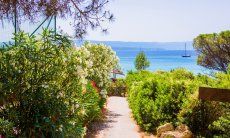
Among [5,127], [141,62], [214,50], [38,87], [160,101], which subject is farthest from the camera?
[141,62]

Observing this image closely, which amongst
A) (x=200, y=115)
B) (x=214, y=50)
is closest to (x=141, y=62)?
(x=214, y=50)

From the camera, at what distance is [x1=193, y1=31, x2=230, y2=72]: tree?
3450 centimetres

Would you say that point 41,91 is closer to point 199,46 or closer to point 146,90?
point 146,90

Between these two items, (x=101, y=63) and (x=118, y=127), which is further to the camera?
(x=101, y=63)

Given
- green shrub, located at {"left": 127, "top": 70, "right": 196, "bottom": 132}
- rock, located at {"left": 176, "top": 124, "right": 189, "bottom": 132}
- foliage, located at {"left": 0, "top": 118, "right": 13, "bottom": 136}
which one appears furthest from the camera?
green shrub, located at {"left": 127, "top": 70, "right": 196, "bottom": 132}

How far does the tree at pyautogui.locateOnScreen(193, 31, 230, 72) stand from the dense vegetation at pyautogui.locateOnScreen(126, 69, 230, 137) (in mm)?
19213

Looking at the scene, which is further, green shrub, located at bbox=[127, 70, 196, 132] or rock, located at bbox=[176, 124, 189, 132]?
green shrub, located at bbox=[127, 70, 196, 132]

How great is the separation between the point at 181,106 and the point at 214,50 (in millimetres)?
25524

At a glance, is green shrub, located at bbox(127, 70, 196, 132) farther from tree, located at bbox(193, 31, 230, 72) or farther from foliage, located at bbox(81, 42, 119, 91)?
tree, located at bbox(193, 31, 230, 72)

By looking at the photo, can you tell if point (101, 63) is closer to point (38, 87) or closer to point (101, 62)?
point (101, 62)

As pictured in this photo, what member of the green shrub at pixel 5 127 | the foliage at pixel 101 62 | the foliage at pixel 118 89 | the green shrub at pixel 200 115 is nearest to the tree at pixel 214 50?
the foliage at pixel 118 89

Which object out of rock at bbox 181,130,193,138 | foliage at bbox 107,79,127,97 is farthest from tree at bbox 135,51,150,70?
rock at bbox 181,130,193,138

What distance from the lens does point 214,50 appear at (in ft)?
118

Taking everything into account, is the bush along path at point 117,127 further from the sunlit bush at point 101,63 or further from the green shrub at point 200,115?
the green shrub at point 200,115
